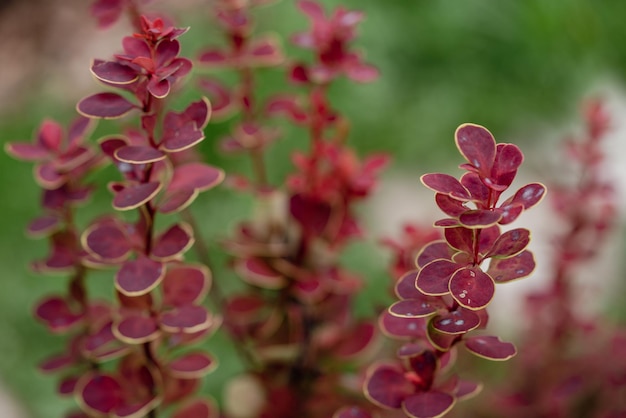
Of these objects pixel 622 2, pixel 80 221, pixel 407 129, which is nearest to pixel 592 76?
pixel 622 2

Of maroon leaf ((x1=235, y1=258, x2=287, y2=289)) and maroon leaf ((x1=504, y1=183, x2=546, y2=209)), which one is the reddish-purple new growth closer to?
maroon leaf ((x1=504, y1=183, x2=546, y2=209))

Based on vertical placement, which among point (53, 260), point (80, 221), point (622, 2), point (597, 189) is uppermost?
point (622, 2)

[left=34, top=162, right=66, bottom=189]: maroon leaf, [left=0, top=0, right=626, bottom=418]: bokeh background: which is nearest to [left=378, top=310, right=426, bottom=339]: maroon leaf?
[left=34, top=162, right=66, bottom=189]: maroon leaf

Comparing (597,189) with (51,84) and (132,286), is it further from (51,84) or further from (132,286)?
(51,84)

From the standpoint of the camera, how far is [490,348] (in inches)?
23.6

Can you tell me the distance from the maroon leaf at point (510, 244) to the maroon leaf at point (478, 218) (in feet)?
0.14

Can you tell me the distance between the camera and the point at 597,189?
100 centimetres

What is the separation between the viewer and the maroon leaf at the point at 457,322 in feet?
1.83

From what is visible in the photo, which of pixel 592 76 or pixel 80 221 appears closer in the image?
pixel 80 221

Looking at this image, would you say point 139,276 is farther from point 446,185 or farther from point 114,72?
point 446,185

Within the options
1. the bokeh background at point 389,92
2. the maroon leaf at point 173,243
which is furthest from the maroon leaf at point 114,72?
the bokeh background at point 389,92

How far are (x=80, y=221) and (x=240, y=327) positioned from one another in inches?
45.7

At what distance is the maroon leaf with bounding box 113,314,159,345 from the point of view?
2.15 ft

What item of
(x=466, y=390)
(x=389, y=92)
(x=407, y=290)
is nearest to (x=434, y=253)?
(x=407, y=290)
